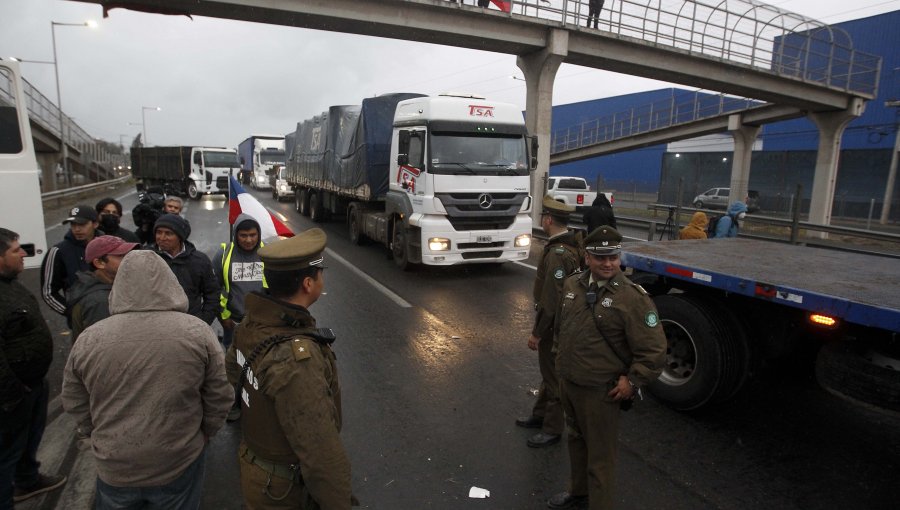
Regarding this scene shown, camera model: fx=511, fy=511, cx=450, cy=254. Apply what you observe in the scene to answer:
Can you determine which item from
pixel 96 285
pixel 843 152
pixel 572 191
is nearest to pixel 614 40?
pixel 572 191

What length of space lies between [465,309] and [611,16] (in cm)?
1440

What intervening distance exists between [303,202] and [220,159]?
1078 cm

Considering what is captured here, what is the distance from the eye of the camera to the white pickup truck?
75.3 feet

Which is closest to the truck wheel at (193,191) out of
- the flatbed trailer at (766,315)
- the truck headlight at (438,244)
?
the truck headlight at (438,244)

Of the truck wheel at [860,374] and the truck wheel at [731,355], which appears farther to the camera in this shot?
the truck wheel at [731,355]

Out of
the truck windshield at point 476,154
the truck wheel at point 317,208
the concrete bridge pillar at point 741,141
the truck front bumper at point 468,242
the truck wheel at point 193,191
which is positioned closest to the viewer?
the truck front bumper at point 468,242

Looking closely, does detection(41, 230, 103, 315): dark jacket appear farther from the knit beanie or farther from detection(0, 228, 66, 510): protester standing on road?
detection(0, 228, 66, 510): protester standing on road

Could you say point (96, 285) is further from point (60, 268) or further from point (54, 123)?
point (54, 123)

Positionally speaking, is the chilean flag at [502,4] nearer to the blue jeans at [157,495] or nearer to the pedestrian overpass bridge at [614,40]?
the pedestrian overpass bridge at [614,40]

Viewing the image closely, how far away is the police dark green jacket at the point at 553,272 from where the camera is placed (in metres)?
3.92

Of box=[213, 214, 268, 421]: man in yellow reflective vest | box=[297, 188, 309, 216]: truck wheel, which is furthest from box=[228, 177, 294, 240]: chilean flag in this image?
box=[297, 188, 309, 216]: truck wheel

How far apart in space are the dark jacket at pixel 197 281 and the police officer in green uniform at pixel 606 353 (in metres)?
2.87

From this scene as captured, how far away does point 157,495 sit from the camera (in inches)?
84.8

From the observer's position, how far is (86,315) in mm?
2998
